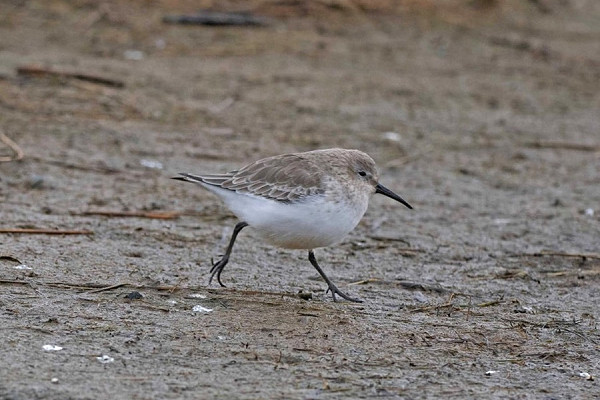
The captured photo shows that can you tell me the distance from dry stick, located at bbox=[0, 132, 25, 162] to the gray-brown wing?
249 centimetres

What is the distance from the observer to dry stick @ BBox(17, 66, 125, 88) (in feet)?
31.7

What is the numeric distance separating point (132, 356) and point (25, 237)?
193cm

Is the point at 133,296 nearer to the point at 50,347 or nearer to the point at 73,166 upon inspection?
the point at 50,347

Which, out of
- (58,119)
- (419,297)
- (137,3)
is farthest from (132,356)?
(137,3)

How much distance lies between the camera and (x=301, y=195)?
18.1 ft

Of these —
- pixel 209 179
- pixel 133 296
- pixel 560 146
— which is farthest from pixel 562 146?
pixel 133 296

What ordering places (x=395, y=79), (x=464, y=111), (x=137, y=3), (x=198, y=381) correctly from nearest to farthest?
(x=198, y=381) < (x=464, y=111) < (x=395, y=79) < (x=137, y=3)

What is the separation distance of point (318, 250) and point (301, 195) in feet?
4.52

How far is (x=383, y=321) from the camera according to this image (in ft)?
17.9

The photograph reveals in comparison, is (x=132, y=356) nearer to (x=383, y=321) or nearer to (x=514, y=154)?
(x=383, y=321)

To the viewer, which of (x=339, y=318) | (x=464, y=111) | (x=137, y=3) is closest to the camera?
(x=339, y=318)

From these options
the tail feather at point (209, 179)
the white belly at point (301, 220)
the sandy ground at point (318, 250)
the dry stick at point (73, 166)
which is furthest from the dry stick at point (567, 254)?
the dry stick at point (73, 166)

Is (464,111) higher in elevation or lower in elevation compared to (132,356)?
lower

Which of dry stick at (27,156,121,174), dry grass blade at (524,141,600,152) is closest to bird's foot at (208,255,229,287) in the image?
dry stick at (27,156,121,174)
